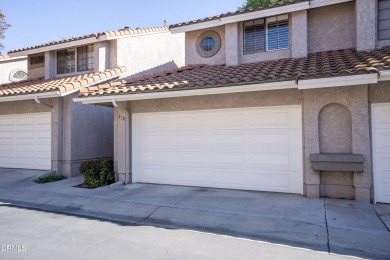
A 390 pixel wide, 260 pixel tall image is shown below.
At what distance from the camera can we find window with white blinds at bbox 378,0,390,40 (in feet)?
29.2

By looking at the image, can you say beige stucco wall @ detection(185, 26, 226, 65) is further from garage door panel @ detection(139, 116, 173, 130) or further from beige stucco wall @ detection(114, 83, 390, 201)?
beige stucco wall @ detection(114, 83, 390, 201)

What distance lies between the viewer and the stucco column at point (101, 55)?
1223 centimetres

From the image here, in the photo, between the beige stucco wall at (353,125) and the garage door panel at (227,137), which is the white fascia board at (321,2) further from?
the garage door panel at (227,137)

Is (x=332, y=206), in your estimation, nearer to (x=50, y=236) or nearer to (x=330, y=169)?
(x=330, y=169)

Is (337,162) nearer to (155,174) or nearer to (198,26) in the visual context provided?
(155,174)

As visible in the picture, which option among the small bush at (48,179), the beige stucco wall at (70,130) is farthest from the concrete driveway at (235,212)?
the beige stucco wall at (70,130)

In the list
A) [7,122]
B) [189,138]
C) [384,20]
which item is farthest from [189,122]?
[7,122]

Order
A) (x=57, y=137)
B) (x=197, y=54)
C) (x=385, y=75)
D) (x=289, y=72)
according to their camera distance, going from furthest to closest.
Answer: (x=197, y=54) → (x=57, y=137) → (x=289, y=72) → (x=385, y=75)

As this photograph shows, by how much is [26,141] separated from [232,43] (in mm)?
9270

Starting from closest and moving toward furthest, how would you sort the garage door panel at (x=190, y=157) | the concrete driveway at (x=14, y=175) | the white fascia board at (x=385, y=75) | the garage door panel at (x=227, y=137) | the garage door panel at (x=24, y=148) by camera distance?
the white fascia board at (x=385, y=75) < the garage door panel at (x=227, y=137) < the garage door panel at (x=190, y=157) < the concrete driveway at (x=14, y=175) < the garage door panel at (x=24, y=148)

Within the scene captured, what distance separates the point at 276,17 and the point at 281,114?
452cm

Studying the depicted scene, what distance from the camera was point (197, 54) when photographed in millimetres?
11930

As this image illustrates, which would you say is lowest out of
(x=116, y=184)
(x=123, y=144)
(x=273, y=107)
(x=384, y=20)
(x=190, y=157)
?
(x=116, y=184)

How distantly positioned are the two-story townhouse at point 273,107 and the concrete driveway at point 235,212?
0.61 meters
